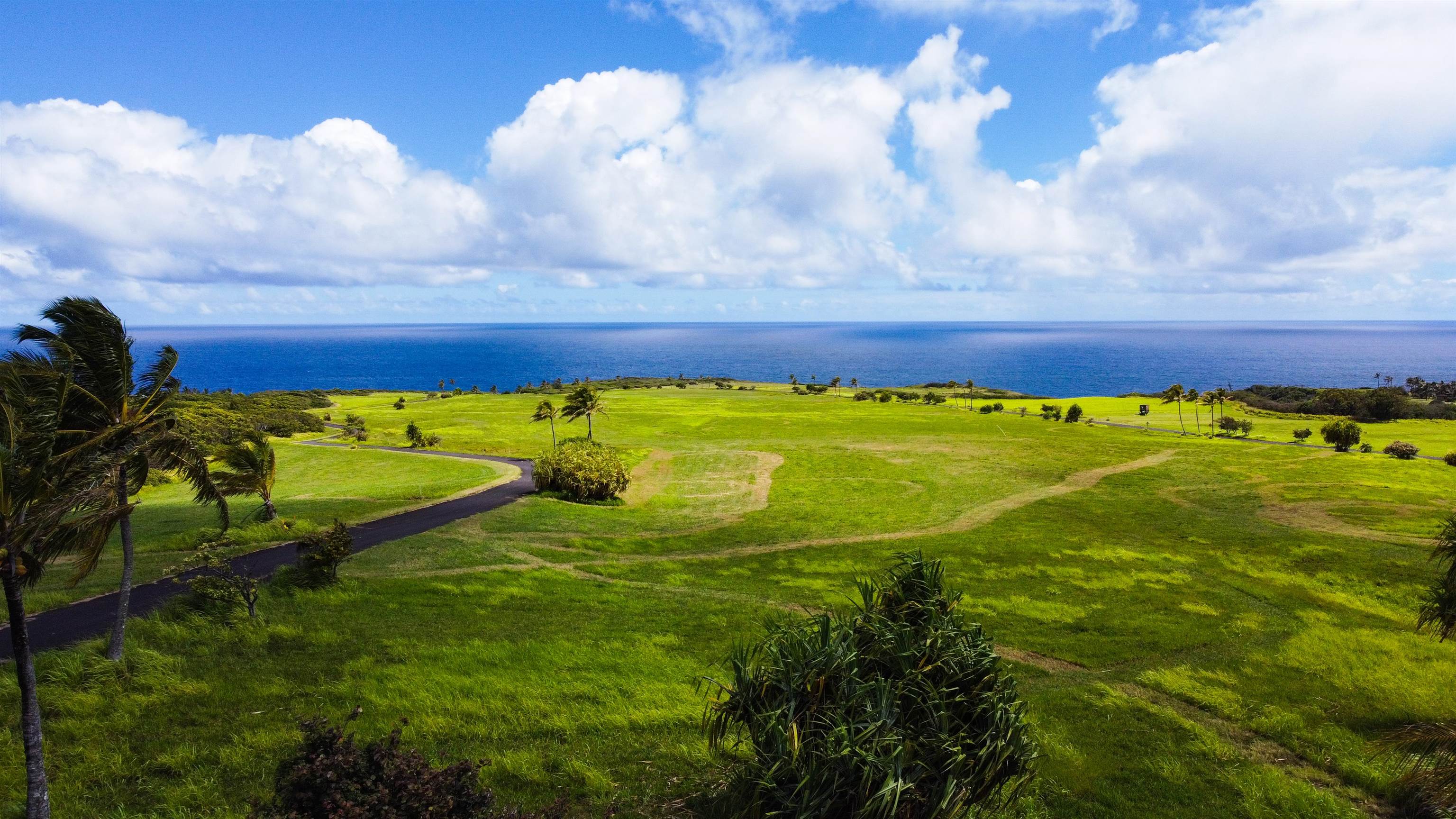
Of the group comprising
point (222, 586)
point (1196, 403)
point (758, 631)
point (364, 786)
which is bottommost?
point (758, 631)

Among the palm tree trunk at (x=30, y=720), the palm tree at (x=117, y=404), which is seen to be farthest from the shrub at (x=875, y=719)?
the palm tree at (x=117, y=404)

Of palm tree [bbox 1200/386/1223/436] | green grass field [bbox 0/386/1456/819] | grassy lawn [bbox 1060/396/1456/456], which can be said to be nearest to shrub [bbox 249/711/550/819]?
green grass field [bbox 0/386/1456/819]

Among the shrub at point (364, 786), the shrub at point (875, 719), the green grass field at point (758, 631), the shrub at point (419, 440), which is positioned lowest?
the green grass field at point (758, 631)

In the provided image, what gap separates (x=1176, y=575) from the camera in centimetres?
3234

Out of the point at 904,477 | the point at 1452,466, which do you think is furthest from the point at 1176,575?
the point at 1452,466

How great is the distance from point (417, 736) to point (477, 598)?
38.2 feet

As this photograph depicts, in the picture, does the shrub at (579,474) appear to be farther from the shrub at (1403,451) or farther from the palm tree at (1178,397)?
the palm tree at (1178,397)

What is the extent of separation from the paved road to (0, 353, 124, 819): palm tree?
7.45 m

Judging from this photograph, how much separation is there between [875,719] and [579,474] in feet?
132

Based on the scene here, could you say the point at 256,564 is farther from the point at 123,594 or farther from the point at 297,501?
the point at 297,501

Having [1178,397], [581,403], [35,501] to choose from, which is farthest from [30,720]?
[1178,397]

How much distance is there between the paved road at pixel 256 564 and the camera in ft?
68.0

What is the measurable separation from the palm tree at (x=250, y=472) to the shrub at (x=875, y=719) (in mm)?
34463

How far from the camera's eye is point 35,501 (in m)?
10.4
